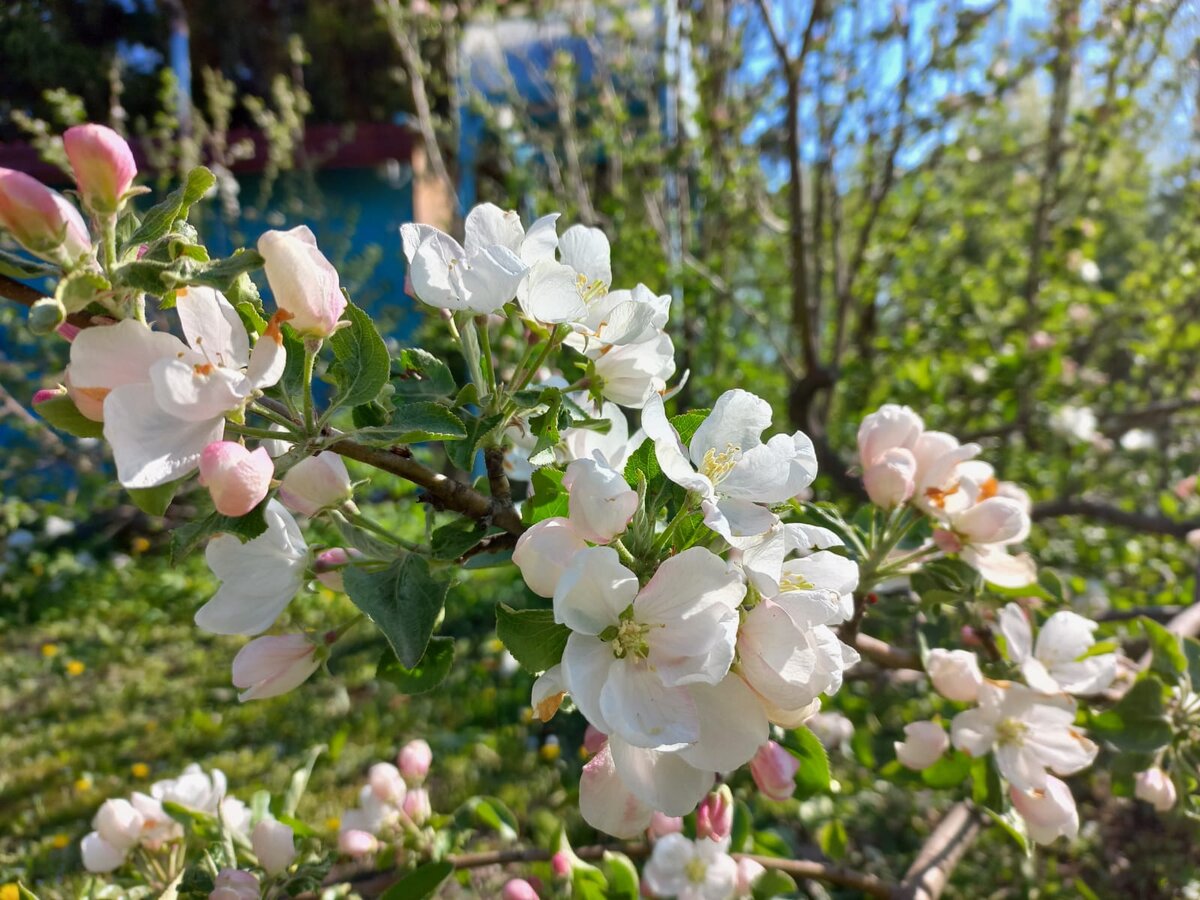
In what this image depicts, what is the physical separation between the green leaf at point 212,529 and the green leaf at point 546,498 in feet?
0.77

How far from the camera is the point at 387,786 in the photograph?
1290 millimetres

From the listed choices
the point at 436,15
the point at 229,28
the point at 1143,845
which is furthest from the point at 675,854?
the point at 229,28

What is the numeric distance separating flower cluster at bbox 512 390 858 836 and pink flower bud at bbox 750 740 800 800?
7.6 inches

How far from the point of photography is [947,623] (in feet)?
3.90

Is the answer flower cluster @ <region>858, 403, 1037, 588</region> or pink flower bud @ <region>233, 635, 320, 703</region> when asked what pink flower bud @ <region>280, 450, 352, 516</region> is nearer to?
pink flower bud @ <region>233, 635, 320, 703</region>

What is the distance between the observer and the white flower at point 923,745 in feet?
3.60

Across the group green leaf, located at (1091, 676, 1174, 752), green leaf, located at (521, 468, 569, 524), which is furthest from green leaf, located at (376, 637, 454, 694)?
green leaf, located at (1091, 676, 1174, 752)

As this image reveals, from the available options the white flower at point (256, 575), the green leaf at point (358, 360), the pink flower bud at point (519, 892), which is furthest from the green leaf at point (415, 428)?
the pink flower bud at point (519, 892)

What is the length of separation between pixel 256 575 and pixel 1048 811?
969mm

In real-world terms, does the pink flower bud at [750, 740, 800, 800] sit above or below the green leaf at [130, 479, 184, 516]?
below

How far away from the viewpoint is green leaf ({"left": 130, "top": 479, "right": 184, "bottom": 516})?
0.55 meters

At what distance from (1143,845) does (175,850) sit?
2.50 meters

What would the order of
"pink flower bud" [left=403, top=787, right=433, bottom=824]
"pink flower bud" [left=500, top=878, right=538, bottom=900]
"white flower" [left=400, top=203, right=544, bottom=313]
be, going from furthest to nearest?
1. "pink flower bud" [left=403, top=787, right=433, bottom=824]
2. "pink flower bud" [left=500, top=878, right=538, bottom=900]
3. "white flower" [left=400, top=203, right=544, bottom=313]

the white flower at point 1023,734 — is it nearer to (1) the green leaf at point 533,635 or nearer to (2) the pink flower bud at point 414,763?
(1) the green leaf at point 533,635
